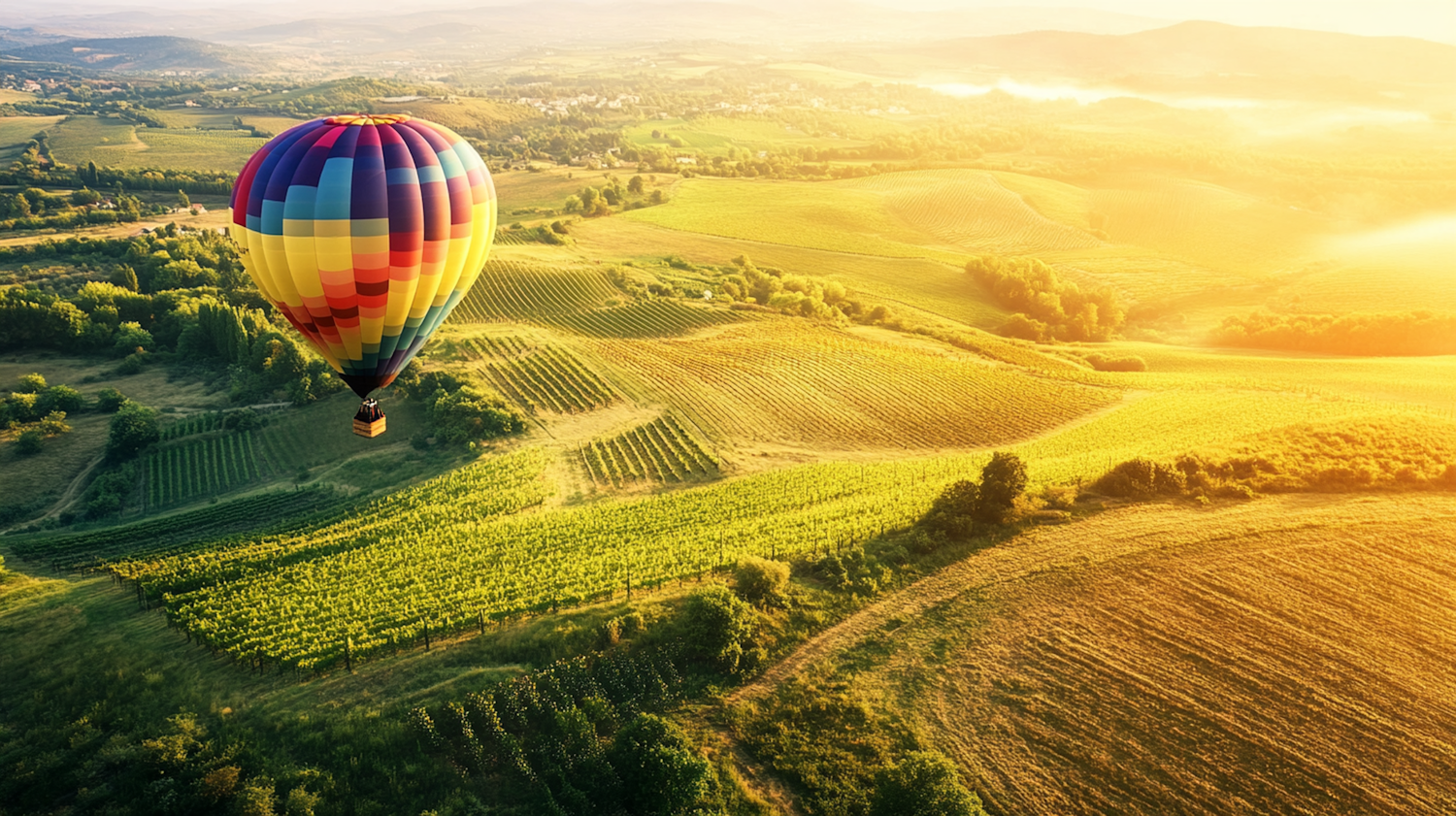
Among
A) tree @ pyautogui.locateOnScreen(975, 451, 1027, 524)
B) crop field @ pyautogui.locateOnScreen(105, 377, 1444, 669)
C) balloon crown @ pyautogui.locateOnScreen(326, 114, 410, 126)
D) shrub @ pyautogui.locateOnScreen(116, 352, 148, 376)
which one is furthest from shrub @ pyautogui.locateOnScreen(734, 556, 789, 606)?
shrub @ pyautogui.locateOnScreen(116, 352, 148, 376)

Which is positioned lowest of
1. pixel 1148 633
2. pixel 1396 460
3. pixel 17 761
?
pixel 17 761

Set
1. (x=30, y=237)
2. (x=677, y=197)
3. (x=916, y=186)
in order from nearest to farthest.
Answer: (x=30, y=237)
(x=677, y=197)
(x=916, y=186)

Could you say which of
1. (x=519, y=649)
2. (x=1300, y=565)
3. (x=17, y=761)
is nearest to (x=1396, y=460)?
(x=1300, y=565)

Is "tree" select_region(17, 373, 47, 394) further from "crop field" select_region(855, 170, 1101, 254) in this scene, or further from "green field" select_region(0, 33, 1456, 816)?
"crop field" select_region(855, 170, 1101, 254)

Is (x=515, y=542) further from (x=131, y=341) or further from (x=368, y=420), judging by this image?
(x=131, y=341)

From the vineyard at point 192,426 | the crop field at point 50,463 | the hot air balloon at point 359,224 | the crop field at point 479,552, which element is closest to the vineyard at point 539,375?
the crop field at point 479,552

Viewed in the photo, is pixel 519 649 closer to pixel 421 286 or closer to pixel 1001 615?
pixel 421 286
